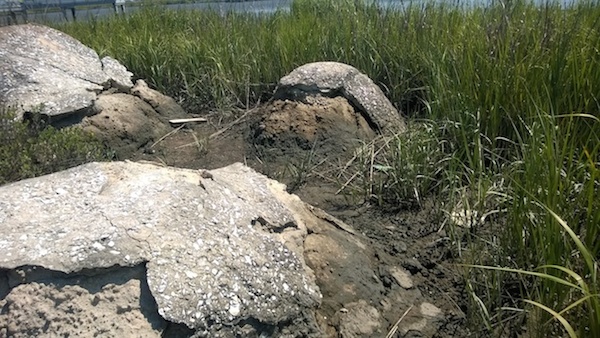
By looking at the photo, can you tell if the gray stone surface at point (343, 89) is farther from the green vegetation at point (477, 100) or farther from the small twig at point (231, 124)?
the small twig at point (231, 124)

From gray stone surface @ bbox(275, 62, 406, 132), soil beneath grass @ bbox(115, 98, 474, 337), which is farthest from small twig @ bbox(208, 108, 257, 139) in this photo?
gray stone surface @ bbox(275, 62, 406, 132)

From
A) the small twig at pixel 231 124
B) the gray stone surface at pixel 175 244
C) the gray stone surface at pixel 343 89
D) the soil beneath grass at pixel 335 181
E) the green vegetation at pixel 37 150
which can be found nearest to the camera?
the gray stone surface at pixel 175 244

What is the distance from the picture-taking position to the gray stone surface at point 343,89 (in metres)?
3.90

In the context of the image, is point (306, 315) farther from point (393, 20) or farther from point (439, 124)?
point (393, 20)

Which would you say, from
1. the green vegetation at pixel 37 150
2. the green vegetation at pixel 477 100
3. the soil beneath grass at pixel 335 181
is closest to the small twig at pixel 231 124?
the soil beneath grass at pixel 335 181

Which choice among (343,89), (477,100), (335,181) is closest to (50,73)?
(343,89)

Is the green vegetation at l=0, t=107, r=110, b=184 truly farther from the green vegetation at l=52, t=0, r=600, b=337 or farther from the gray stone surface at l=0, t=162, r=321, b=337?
the green vegetation at l=52, t=0, r=600, b=337

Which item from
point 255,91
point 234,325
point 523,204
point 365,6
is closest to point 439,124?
point 523,204

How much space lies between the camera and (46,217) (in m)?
1.95

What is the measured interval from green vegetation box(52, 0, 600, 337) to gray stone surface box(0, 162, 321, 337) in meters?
0.62

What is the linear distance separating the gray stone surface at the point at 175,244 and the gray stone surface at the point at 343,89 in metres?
1.77

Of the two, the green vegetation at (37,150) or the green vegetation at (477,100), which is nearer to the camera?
the green vegetation at (477,100)

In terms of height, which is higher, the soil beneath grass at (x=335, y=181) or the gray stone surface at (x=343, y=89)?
Result: the gray stone surface at (x=343, y=89)

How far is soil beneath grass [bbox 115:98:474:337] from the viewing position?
7.36ft
